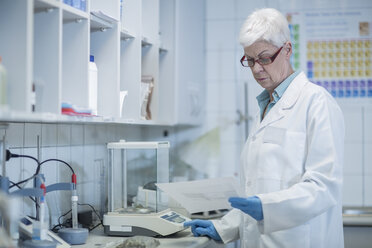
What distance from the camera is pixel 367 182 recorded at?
10.1 feet

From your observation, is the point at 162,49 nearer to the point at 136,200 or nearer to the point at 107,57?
the point at 107,57

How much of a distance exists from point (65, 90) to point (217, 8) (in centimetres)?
184

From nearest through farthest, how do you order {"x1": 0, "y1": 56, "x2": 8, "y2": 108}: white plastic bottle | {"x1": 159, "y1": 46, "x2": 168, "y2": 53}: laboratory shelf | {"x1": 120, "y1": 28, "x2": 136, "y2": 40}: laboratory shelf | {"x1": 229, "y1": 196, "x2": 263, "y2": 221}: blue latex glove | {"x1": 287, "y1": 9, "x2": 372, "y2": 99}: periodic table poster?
{"x1": 0, "y1": 56, "x2": 8, "y2": 108}: white plastic bottle, {"x1": 229, "y1": 196, "x2": 263, "y2": 221}: blue latex glove, {"x1": 120, "y1": 28, "x2": 136, "y2": 40}: laboratory shelf, {"x1": 159, "y1": 46, "x2": 168, "y2": 53}: laboratory shelf, {"x1": 287, "y1": 9, "x2": 372, "y2": 99}: periodic table poster

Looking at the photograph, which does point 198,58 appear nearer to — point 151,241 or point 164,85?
point 164,85

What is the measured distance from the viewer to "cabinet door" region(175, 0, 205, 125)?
8.84 ft

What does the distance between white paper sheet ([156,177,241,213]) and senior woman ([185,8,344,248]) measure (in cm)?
10

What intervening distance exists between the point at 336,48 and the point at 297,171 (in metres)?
1.73

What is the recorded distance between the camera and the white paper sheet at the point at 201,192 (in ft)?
5.68

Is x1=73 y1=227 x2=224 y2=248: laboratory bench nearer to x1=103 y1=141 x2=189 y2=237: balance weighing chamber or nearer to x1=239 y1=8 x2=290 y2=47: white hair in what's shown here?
x1=103 y1=141 x2=189 y2=237: balance weighing chamber

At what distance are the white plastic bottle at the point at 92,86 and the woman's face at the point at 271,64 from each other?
0.60 meters

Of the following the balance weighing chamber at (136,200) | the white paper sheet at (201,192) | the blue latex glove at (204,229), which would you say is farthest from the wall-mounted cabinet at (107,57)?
the blue latex glove at (204,229)

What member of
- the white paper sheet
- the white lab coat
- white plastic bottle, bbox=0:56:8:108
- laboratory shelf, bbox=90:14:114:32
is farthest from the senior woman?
white plastic bottle, bbox=0:56:8:108

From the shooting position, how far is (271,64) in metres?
1.79

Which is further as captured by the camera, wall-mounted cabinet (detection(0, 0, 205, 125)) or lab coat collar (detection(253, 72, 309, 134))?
lab coat collar (detection(253, 72, 309, 134))
